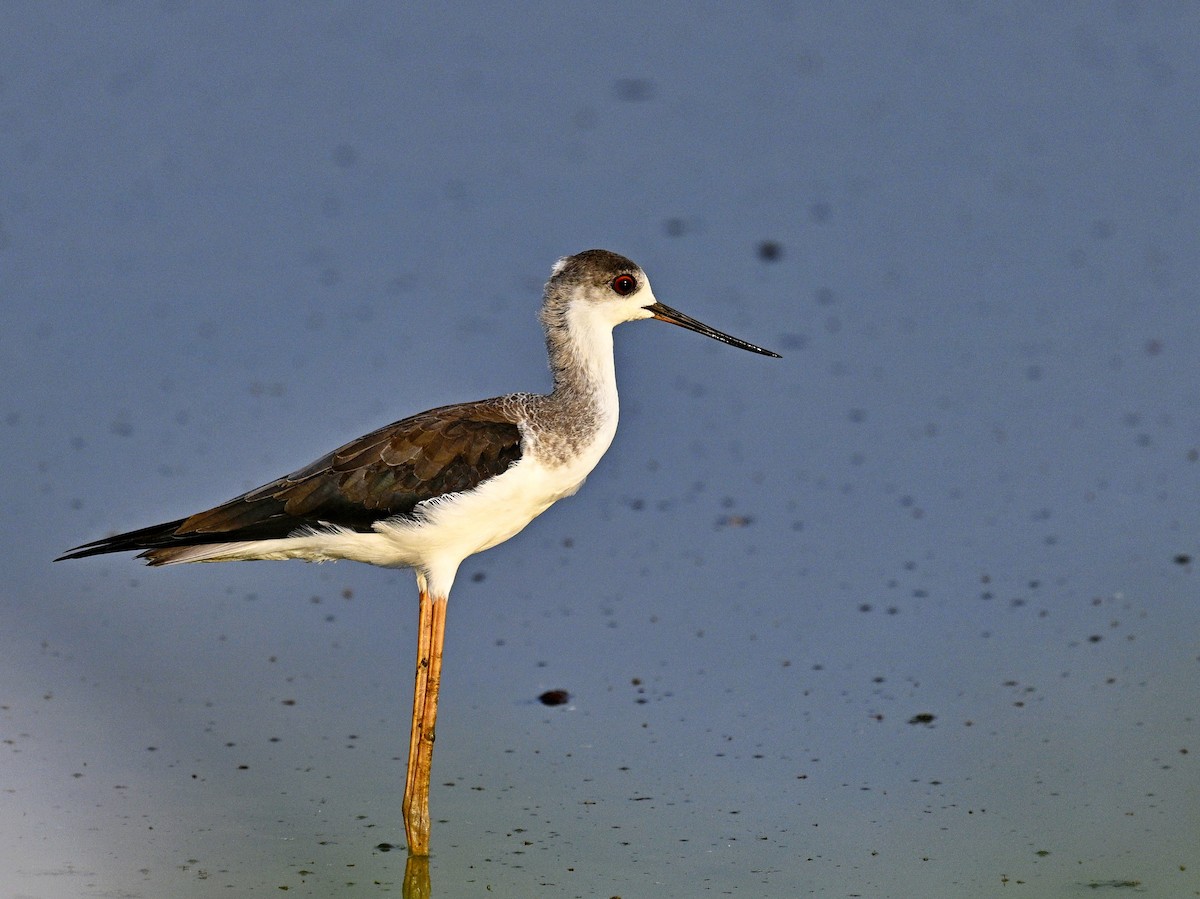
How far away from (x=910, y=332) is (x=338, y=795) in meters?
6.62

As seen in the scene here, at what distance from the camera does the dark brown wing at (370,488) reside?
852cm

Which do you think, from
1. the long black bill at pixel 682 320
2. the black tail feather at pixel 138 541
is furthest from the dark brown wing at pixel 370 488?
the long black bill at pixel 682 320

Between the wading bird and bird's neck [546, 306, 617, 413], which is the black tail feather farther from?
bird's neck [546, 306, 617, 413]

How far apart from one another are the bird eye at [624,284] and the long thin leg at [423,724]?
5.10ft

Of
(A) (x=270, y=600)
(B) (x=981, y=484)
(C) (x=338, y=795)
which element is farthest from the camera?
(B) (x=981, y=484)

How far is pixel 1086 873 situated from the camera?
7867 millimetres

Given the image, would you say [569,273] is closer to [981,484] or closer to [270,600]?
[270,600]

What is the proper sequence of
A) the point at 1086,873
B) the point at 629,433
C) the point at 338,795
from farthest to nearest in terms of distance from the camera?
the point at 629,433 < the point at 338,795 < the point at 1086,873

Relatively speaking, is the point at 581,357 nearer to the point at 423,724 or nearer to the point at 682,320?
the point at 682,320

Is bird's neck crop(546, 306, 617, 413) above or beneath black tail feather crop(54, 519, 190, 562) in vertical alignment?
above

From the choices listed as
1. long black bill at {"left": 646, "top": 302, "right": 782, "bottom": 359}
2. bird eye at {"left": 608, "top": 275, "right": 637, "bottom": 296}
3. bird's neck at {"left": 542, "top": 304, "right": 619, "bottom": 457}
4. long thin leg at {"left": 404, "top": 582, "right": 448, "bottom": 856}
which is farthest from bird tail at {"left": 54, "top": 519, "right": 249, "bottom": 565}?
A: long black bill at {"left": 646, "top": 302, "right": 782, "bottom": 359}

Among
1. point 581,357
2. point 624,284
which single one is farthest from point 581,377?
point 624,284

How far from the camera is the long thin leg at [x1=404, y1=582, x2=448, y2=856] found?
27.2 feet

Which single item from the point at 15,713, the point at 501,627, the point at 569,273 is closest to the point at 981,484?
the point at 501,627
